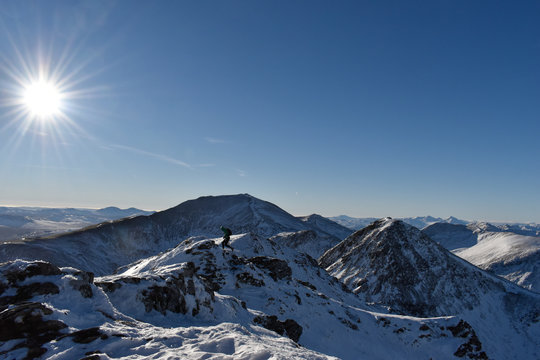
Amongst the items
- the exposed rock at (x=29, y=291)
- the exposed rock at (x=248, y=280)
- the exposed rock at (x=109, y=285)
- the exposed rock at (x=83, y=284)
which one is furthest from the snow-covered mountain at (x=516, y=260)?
the exposed rock at (x=29, y=291)

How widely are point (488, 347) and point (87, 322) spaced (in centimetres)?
8747

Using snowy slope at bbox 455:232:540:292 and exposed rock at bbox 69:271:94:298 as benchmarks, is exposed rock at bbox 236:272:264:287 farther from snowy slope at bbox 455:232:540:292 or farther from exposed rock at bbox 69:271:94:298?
snowy slope at bbox 455:232:540:292

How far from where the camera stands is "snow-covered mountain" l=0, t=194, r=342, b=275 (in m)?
114

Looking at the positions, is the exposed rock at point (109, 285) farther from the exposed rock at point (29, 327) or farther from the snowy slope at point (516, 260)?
the snowy slope at point (516, 260)

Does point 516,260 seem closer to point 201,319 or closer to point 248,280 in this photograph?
point 248,280

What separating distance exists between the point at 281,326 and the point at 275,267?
15.1 metres

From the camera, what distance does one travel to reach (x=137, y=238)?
157750 millimetres

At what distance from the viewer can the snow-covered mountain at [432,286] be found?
76.0m

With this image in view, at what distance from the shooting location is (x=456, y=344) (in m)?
36.7

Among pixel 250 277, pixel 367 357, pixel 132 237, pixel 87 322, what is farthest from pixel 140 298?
pixel 132 237

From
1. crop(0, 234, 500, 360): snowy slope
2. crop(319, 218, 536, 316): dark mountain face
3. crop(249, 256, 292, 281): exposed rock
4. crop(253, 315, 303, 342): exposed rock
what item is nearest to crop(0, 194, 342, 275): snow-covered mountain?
crop(319, 218, 536, 316): dark mountain face

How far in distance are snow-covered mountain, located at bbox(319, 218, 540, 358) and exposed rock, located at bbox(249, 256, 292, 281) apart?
1891 inches

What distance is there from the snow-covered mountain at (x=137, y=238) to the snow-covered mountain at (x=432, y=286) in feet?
155

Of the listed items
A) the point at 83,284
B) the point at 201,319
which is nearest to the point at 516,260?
the point at 201,319
